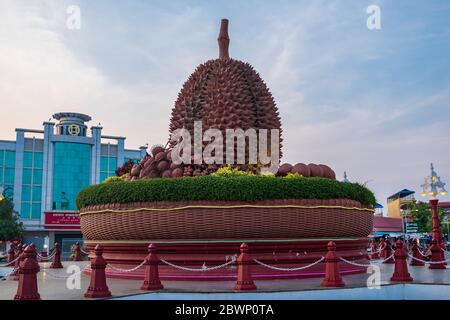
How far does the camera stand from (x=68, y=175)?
6256 centimetres

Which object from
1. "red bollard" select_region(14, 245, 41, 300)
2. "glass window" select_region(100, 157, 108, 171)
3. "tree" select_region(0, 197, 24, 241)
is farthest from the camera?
"glass window" select_region(100, 157, 108, 171)

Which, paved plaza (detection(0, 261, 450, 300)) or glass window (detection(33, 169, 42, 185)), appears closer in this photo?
paved plaza (detection(0, 261, 450, 300))

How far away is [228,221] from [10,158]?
2192 inches

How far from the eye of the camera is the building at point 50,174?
2413 inches

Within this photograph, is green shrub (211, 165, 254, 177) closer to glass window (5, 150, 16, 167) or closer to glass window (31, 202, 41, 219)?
glass window (31, 202, 41, 219)

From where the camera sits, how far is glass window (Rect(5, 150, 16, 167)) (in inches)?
2422

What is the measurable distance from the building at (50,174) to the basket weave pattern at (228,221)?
50.4m

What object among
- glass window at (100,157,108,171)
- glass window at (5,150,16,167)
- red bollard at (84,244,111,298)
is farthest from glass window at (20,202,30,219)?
red bollard at (84,244,111,298)

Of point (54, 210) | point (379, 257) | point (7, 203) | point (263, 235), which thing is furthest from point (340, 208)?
point (54, 210)

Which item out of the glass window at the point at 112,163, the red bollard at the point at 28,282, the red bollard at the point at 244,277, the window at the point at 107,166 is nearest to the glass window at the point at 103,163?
the window at the point at 107,166

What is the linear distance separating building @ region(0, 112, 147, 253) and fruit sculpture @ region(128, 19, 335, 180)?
158 ft

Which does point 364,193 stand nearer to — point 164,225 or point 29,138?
point 164,225

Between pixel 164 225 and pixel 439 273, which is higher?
pixel 164 225
